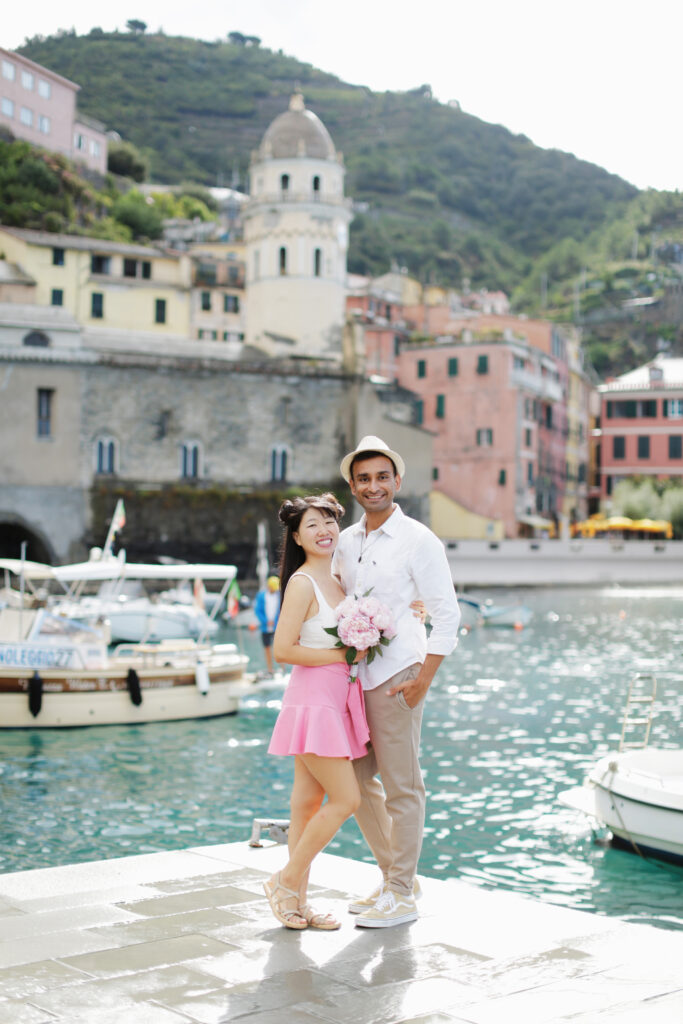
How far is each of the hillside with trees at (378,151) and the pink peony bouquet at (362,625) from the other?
103147mm

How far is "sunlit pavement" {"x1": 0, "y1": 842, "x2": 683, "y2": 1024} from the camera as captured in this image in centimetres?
410

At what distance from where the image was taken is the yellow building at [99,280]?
2147 inches

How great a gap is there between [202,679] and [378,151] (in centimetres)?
14800

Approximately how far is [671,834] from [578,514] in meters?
60.1

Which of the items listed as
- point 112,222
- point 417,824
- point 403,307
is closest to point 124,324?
point 112,222

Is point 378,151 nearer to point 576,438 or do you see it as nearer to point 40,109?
point 576,438

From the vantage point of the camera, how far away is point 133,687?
1695 cm

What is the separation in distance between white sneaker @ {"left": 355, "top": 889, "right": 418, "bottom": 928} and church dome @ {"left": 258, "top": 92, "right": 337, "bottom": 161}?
1821 inches

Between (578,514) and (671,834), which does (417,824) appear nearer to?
(671,834)

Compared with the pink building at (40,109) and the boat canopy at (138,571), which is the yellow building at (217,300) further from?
the boat canopy at (138,571)

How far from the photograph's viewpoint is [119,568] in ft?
66.3

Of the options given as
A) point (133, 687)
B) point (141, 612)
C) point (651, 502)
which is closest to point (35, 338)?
point (141, 612)

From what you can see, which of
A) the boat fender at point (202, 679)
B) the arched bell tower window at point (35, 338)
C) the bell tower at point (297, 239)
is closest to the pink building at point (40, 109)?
the bell tower at point (297, 239)

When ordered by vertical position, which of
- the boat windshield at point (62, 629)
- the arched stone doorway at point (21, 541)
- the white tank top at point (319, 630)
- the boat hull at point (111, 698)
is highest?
the white tank top at point (319, 630)
